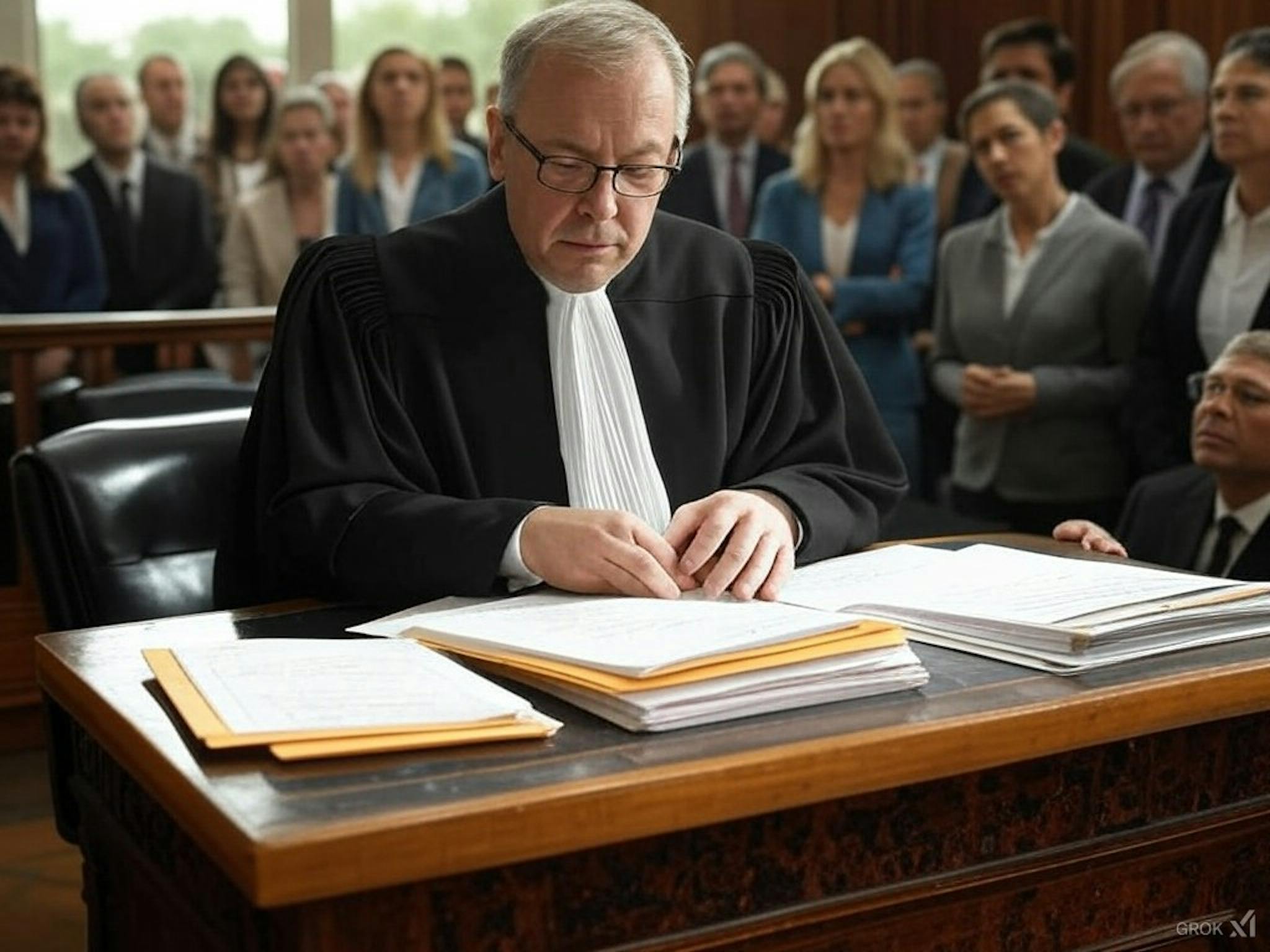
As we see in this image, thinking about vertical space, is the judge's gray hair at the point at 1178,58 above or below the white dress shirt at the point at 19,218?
above

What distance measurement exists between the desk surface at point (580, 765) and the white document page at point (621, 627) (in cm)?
7

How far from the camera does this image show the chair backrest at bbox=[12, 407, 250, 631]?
8.35ft

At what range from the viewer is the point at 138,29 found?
10273mm

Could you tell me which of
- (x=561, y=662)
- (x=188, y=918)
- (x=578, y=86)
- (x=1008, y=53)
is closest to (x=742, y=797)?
(x=561, y=662)

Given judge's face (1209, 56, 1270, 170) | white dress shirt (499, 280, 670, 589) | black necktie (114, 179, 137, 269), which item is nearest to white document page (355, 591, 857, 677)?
white dress shirt (499, 280, 670, 589)

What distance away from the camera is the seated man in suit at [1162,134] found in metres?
5.62

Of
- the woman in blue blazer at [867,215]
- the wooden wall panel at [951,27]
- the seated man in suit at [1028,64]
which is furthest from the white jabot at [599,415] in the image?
the wooden wall panel at [951,27]

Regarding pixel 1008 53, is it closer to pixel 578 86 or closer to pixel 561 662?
pixel 578 86

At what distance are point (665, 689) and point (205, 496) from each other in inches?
51.7

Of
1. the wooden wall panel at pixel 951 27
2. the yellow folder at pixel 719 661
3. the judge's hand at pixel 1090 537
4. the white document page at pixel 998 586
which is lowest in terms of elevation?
the judge's hand at pixel 1090 537

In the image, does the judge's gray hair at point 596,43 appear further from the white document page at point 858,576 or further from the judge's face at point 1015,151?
the judge's face at point 1015,151

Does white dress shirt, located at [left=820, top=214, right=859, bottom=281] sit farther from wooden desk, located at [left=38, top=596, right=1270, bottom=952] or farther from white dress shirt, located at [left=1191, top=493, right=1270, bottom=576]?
wooden desk, located at [left=38, top=596, right=1270, bottom=952]

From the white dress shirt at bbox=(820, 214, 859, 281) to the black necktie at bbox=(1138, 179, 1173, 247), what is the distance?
3.09 feet

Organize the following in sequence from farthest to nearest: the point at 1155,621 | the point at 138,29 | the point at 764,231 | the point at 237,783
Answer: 1. the point at 138,29
2. the point at 764,231
3. the point at 1155,621
4. the point at 237,783
